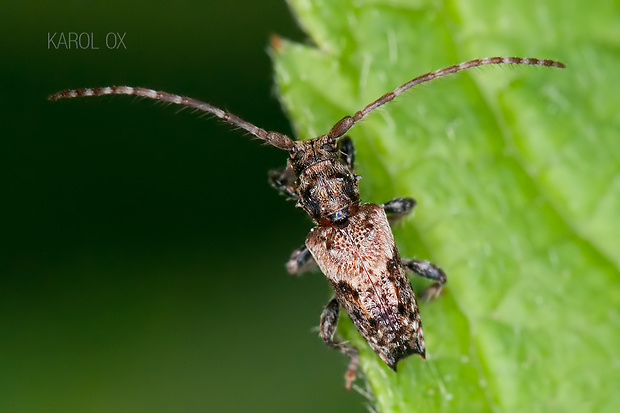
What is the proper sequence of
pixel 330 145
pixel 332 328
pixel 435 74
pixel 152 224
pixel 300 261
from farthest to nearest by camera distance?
pixel 152 224 < pixel 300 261 < pixel 330 145 < pixel 332 328 < pixel 435 74

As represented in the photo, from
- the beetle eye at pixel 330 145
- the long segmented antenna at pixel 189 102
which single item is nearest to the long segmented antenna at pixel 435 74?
the beetle eye at pixel 330 145

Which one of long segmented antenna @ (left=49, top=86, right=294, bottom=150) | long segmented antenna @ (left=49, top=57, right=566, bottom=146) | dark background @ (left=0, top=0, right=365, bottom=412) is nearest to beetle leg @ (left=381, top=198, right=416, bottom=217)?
long segmented antenna @ (left=49, top=57, right=566, bottom=146)

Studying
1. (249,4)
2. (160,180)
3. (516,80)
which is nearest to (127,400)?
(160,180)

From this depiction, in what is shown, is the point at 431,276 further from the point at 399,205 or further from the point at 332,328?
the point at 332,328

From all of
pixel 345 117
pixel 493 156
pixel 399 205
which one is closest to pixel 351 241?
pixel 399 205

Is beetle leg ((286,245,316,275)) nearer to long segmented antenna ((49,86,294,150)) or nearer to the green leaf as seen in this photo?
the green leaf

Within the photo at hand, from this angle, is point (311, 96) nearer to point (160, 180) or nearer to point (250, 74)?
point (250, 74)

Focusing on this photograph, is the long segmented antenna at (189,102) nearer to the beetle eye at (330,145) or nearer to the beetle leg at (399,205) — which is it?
the beetle eye at (330,145)
